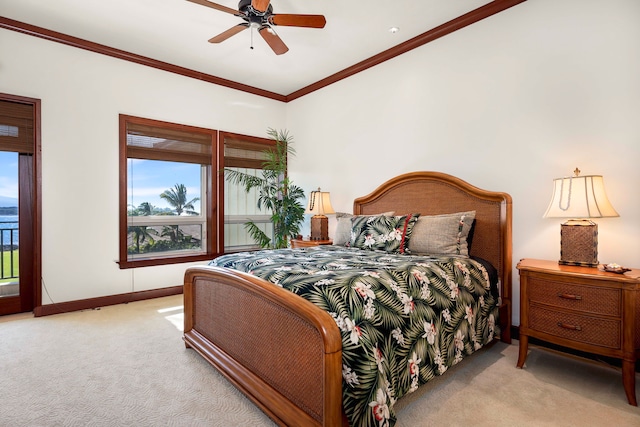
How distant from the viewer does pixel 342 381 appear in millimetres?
1412

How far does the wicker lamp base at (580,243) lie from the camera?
2.21 metres

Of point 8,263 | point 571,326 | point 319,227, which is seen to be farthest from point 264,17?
point 8,263

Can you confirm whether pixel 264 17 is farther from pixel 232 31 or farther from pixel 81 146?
pixel 81 146

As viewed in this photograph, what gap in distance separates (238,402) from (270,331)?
0.50 meters

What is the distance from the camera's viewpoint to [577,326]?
204cm

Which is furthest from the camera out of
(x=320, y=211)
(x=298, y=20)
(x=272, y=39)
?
(x=320, y=211)

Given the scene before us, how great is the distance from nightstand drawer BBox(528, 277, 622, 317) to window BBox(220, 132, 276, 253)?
12.5ft

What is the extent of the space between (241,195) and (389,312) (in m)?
3.74

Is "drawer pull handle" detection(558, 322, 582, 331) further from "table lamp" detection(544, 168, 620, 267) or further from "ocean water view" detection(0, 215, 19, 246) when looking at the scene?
"ocean water view" detection(0, 215, 19, 246)

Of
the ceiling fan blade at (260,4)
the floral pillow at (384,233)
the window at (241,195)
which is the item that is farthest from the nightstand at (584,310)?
the window at (241,195)

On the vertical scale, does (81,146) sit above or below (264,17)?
below

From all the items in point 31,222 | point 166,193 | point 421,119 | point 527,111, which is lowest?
point 31,222

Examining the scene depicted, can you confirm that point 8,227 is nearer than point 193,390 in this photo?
No

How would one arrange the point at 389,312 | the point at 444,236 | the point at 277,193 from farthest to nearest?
the point at 277,193, the point at 444,236, the point at 389,312
